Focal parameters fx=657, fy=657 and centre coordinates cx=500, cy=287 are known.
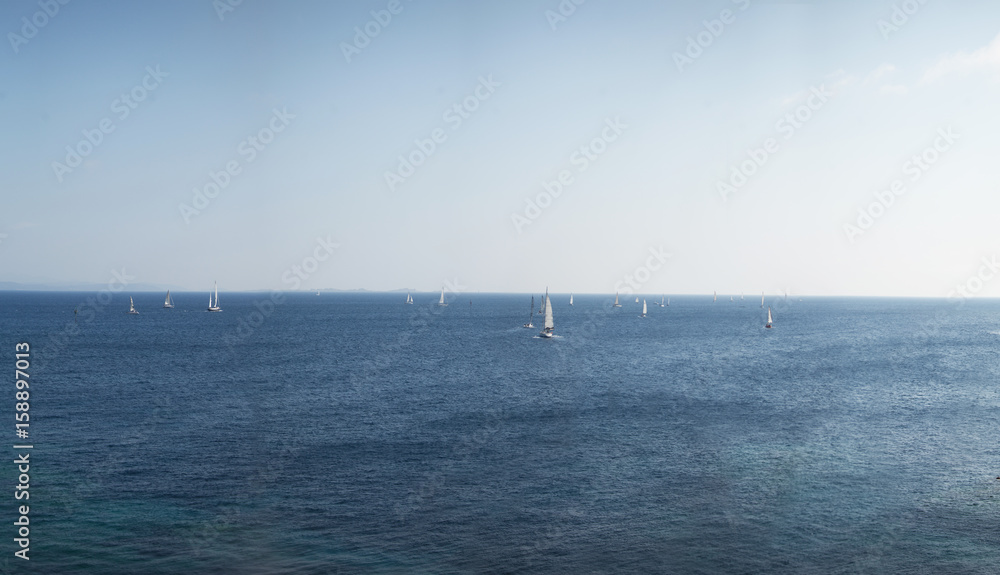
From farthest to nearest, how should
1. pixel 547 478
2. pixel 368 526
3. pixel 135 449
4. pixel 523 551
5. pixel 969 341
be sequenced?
pixel 969 341 < pixel 135 449 < pixel 547 478 < pixel 368 526 < pixel 523 551

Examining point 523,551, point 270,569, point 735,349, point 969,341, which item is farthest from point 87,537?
point 969,341

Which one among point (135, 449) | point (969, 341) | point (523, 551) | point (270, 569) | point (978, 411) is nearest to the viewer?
point (270, 569)

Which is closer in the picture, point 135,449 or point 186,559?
point 186,559

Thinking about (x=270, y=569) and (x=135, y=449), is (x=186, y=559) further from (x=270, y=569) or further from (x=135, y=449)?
(x=135, y=449)

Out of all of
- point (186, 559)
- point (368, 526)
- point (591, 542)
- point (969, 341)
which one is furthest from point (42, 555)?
point (969, 341)

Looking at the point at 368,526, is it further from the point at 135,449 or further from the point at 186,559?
the point at 135,449

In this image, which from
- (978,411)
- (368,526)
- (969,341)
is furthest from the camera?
(969,341)
